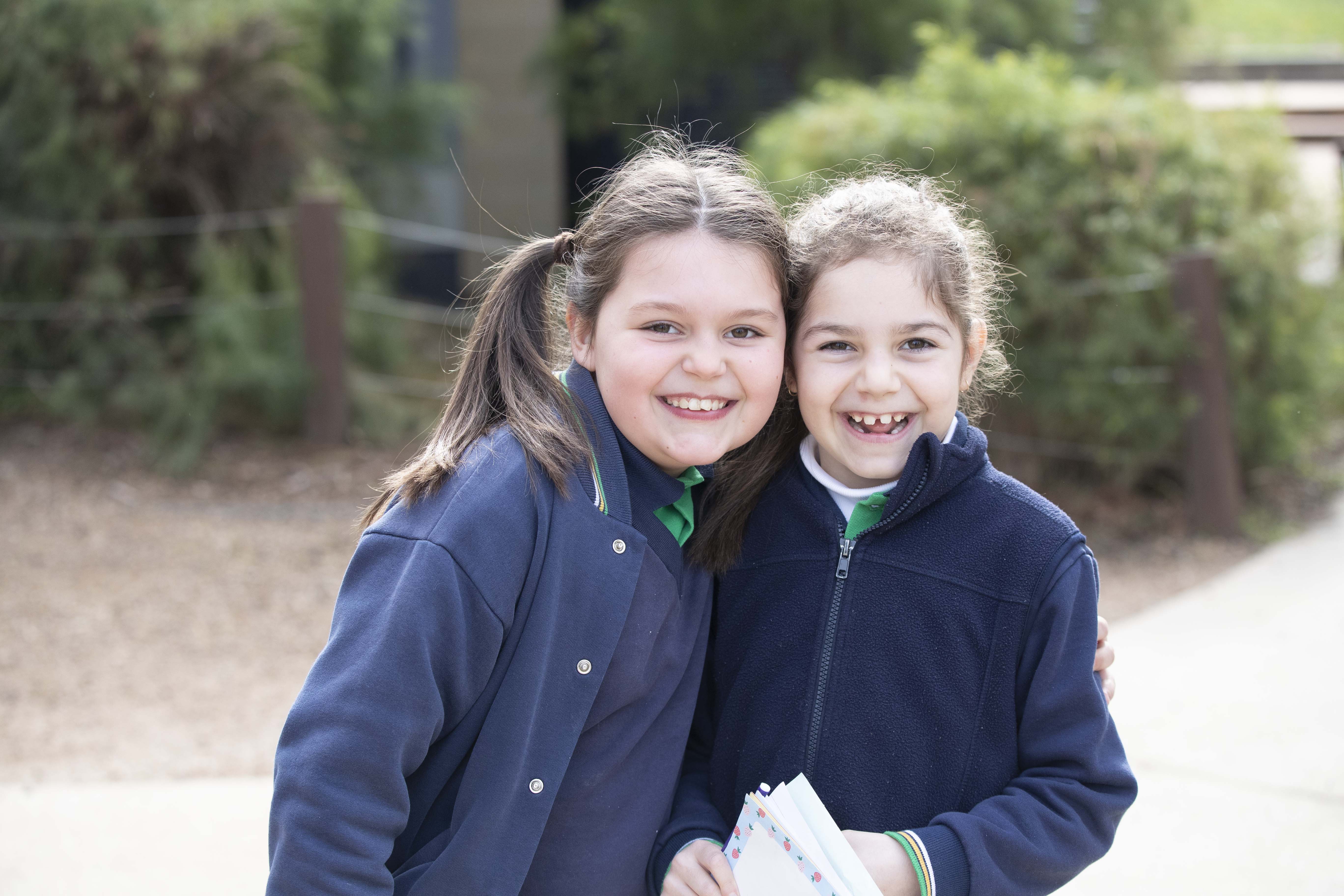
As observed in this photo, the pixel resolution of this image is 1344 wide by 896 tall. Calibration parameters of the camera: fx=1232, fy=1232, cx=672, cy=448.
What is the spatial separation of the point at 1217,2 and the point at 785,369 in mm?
9816

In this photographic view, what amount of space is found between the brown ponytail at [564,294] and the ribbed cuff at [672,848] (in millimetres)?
533

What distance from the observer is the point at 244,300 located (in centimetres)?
626

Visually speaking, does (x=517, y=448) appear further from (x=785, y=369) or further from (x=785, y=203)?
(x=785, y=203)

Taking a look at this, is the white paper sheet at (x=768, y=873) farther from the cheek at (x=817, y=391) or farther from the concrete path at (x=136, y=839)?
the concrete path at (x=136, y=839)

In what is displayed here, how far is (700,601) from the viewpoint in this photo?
5.78 feet

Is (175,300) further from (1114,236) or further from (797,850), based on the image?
(797,850)

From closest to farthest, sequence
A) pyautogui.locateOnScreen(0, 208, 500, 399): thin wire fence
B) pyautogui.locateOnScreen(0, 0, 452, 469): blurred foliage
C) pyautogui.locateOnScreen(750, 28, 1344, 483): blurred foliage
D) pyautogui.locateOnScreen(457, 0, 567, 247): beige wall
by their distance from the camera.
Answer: pyautogui.locateOnScreen(750, 28, 1344, 483): blurred foliage → pyautogui.locateOnScreen(0, 0, 452, 469): blurred foliage → pyautogui.locateOnScreen(0, 208, 500, 399): thin wire fence → pyautogui.locateOnScreen(457, 0, 567, 247): beige wall

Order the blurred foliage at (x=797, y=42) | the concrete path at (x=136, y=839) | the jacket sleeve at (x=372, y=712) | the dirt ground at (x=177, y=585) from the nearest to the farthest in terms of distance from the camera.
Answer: the jacket sleeve at (x=372, y=712) < the concrete path at (x=136, y=839) < the dirt ground at (x=177, y=585) < the blurred foliage at (x=797, y=42)

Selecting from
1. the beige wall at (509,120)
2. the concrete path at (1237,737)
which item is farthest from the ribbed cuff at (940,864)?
the beige wall at (509,120)

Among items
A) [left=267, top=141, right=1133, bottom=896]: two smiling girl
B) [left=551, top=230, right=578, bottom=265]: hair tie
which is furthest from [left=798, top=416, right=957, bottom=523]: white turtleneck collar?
[left=551, top=230, right=578, bottom=265]: hair tie

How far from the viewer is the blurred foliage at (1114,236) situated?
5.17m

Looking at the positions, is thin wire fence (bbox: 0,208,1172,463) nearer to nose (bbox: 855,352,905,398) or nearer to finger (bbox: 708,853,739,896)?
nose (bbox: 855,352,905,398)

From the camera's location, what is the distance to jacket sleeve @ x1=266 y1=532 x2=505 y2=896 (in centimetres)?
141

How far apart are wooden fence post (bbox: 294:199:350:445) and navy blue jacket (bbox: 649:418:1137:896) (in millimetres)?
5004
